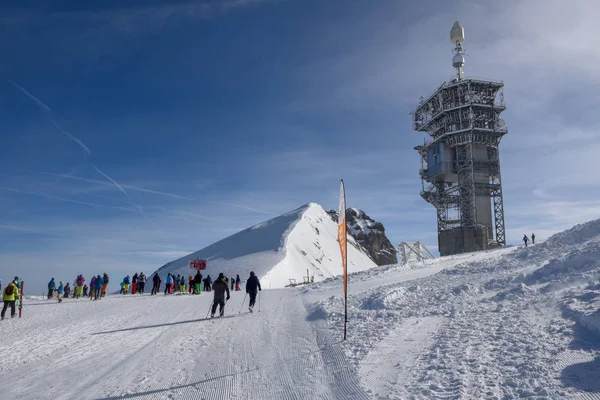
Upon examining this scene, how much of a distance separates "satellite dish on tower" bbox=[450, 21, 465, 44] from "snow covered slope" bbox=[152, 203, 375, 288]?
1649 inches

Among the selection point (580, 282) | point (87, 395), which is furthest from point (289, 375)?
point (580, 282)

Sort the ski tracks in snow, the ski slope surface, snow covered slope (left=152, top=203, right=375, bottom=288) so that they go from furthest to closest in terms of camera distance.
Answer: snow covered slope (left=152, top=203, right=375, bottom=288), the ski tracks in snow, the ski slope surface

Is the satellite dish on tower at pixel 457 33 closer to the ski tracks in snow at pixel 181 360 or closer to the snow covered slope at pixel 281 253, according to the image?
the snow covered slope at pixel 281 253

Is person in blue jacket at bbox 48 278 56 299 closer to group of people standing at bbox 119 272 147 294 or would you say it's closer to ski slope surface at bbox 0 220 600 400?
group of people standing at bbox 119 272 147 294

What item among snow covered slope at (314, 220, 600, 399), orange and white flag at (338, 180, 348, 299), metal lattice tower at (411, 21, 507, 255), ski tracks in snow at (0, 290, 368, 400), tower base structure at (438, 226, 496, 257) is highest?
metal lattice tower at (411, 21, 507, 255)

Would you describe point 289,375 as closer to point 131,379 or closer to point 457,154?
point 131,379

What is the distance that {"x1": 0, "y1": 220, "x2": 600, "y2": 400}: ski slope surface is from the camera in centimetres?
595

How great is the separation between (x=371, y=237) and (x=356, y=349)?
113272 mm

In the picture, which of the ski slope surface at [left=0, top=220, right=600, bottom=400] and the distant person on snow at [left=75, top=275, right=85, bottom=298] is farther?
the distant person on snow at [left=75, top=275, right=85, bottom=298]

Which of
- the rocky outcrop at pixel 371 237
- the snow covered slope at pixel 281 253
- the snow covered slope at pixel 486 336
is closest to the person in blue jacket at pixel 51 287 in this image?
the snow covered slope at pixel 486 336

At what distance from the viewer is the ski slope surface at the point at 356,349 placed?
19.5 ft

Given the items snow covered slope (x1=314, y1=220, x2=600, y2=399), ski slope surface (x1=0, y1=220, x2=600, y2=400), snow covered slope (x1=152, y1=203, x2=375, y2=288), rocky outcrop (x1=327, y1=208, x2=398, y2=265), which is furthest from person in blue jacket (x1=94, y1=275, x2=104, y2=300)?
rocky outcrop (x1=327, y1=208, x2=398, y2=265)

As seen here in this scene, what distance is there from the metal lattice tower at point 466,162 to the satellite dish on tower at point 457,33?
829cm

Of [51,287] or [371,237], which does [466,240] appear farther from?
[371,237]
